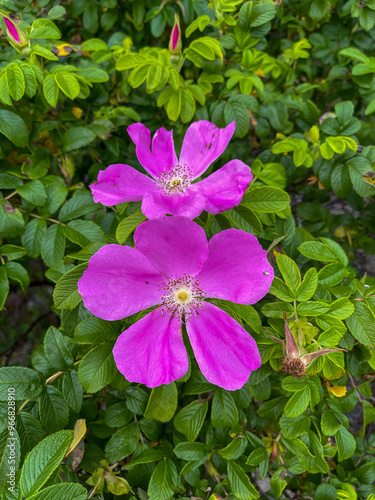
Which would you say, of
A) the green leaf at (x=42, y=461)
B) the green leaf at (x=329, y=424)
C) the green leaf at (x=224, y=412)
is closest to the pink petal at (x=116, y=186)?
the green leaf at (x=42, y=461)

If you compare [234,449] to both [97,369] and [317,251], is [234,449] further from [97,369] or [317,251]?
[317,251]

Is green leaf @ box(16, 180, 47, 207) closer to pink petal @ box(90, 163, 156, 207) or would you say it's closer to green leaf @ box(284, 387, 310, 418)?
pink petal @ box(90, 163, 156, 207)

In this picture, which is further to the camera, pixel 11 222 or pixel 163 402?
pixel 11 222

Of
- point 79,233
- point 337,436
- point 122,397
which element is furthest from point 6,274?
point 337,436

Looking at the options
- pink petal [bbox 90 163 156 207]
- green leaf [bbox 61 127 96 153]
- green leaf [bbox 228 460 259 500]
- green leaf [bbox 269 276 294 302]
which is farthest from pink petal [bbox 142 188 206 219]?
green leaf [bbox 228 460 259 500]

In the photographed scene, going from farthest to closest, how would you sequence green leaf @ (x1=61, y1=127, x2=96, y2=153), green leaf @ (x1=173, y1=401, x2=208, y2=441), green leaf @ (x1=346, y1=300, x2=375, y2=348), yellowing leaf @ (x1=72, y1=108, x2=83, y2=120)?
yellowing leaf @ (x1=72, y1=108, x2=83, y2=120) < green leaf @ (x1=61, y1=127, x2=96, y2=153) < green leaf @ (x1=173, y1=401, x2=208, y2=441) < green leaf @ (x1=346, y1=300, x2=375, y2=348)

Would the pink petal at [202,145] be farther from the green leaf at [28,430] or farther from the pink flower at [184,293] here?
the green leaf at [28,430]

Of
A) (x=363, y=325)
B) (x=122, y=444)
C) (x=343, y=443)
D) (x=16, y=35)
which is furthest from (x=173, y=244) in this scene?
(x=16, y=35)
